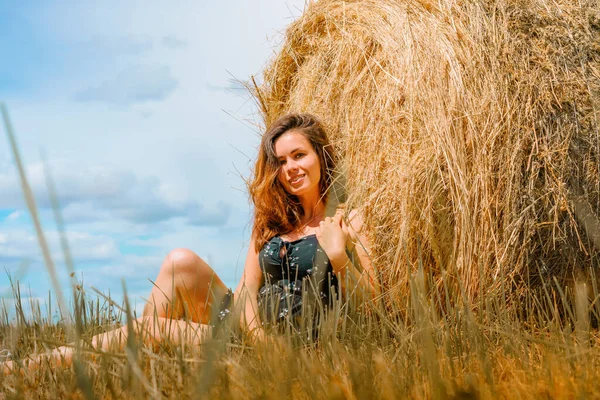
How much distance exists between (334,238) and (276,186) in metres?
0.74

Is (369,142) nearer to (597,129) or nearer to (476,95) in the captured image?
(476,95)

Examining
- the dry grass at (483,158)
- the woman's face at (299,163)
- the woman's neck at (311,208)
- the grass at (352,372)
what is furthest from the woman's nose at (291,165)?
the grass at (352,372)

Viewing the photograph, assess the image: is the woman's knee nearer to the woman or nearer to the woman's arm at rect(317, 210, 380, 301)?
the woman

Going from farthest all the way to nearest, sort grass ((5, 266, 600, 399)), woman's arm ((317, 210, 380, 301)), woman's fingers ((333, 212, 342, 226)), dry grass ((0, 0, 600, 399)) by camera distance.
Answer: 1. woman's fingers ((333, 212, 342, 226))
2. woman's arm ((317, 210, 380, 301))
3. dry grass ((0, 0, 600, 399))
4. grass ((5, 266, 600, 399))

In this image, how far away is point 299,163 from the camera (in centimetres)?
342

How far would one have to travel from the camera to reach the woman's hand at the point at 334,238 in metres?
2.96

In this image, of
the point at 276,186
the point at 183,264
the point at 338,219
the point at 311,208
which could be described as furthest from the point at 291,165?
the point at 183,264

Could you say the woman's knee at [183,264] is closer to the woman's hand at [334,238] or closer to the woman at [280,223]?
the woman at [280,223]

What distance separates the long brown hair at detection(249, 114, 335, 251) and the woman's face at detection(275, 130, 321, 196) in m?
0.04

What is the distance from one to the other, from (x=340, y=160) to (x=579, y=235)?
49.1 inches

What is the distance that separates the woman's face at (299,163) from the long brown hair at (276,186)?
1.4 inches

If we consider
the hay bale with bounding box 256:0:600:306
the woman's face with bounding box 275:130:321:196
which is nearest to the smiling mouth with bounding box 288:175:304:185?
the woman's face with bounding box 275:130:321:196

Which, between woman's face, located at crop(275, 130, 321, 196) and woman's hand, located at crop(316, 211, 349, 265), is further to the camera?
woman's face, located at crop(275, 130, 321, 196)

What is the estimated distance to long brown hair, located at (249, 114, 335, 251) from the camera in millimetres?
3436
